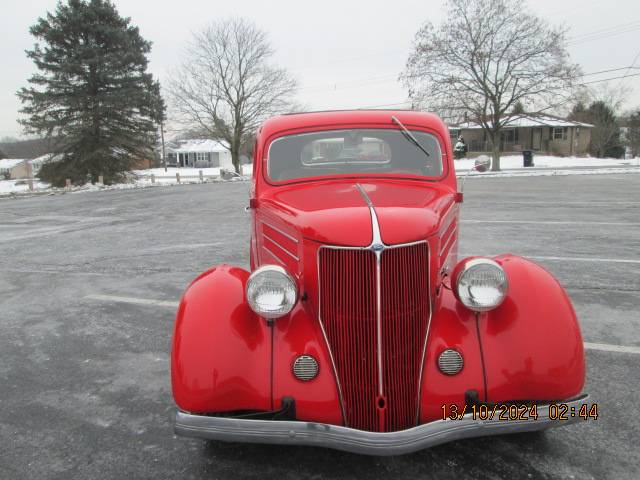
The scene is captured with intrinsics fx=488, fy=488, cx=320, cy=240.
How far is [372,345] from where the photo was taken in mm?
2480

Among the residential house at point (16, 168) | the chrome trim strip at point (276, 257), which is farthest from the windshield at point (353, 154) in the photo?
the residential house at point (16, 168)

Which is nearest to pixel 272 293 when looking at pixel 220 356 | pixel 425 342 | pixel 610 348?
pixel 220 356

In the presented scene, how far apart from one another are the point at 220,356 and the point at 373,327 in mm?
793

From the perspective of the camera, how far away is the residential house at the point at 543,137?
51.4 meters

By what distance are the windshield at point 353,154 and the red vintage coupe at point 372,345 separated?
39.4 inches

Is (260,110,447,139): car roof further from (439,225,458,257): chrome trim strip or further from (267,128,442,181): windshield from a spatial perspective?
(439,225,458,257): chrome trim strip

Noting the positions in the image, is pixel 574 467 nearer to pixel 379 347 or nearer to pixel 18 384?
pixel 379 347

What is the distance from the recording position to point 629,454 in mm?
2609

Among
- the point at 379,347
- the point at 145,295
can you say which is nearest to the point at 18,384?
the point at 145,295

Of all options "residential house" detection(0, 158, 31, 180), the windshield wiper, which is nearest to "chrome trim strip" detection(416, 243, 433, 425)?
the windshield wiper

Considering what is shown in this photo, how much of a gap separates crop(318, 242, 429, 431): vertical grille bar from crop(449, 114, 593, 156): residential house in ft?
169

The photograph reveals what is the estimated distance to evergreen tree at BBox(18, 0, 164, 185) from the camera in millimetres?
28578

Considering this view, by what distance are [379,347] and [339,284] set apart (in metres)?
0.37

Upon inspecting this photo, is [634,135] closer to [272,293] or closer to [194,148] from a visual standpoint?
[194,148]
